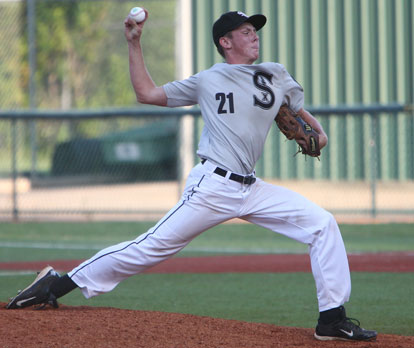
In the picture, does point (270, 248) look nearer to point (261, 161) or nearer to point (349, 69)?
point (261, 161)

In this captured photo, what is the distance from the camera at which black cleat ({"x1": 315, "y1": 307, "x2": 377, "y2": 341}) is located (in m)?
4.67

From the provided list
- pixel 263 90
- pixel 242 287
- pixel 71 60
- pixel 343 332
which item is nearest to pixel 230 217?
pixel 263 90

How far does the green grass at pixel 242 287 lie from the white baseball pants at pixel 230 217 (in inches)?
31.7

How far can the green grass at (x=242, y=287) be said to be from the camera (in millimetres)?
5938

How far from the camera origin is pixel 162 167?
1725cm

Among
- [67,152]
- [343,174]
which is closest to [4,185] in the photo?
[67,152]

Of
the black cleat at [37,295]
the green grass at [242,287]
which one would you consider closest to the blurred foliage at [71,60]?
the green grass at [242,287]

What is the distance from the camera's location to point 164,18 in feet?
112

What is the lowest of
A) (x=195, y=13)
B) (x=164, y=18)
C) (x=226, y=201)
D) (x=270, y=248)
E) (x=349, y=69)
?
(x=270, y=248)

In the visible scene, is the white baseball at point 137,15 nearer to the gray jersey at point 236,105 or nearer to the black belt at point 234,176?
the gray jersey at point 236,105

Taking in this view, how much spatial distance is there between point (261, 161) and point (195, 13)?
3.88 m

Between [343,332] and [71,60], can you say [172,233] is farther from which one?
[71,60]

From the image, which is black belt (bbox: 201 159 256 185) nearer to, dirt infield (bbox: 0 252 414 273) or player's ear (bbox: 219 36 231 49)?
player's ear (bbox: 219 36 231 49)

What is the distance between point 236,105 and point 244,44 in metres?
0.44
